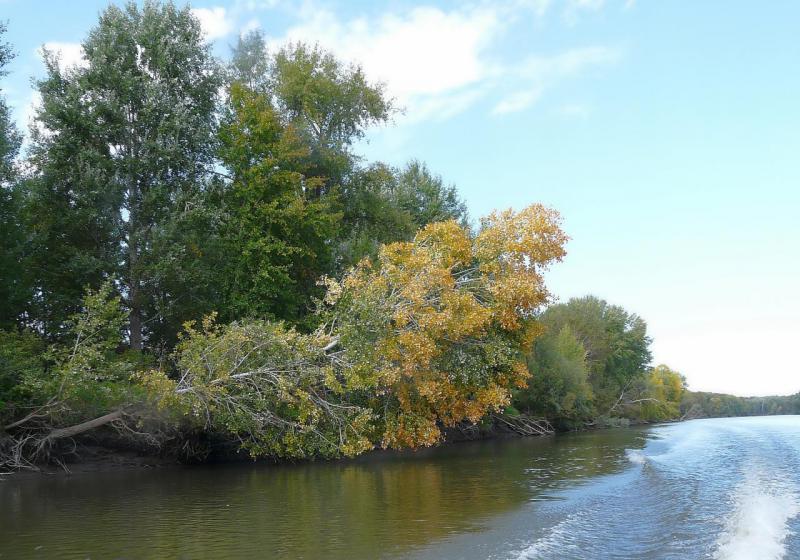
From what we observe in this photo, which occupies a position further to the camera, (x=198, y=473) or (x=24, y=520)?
(x=198, y=473)

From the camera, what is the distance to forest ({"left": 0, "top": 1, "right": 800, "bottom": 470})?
71.3 feet

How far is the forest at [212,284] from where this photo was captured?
856 inches

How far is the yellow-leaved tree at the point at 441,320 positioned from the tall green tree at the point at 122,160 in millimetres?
9334

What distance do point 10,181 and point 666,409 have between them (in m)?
82.3

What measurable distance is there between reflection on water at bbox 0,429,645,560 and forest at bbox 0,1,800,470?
7.34ft

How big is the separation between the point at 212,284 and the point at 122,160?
660 centimetres

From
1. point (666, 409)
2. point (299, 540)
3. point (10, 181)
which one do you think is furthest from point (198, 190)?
point (666, 409)

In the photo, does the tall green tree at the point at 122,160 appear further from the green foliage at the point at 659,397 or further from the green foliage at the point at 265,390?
the green foliage at the point at 659,397

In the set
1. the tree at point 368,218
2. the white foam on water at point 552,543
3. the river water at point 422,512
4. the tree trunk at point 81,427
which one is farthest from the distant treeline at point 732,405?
the white foam on water at point 552,543

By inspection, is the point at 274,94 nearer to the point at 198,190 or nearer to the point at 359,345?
the point at 198,190

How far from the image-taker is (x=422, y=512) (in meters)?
13.5

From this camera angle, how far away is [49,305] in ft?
87.1

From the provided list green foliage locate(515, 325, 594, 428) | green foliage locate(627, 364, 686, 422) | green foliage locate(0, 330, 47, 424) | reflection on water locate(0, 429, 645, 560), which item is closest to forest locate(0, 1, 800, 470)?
green foliage locate(0, 330, 47, 424)

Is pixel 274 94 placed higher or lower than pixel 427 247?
higher
